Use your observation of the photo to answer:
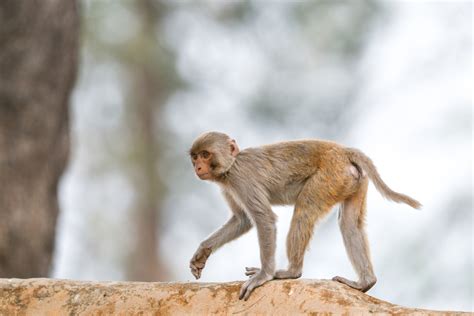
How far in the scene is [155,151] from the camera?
2603 cm

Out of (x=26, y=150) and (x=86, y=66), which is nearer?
(x=26, y=150)

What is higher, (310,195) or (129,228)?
(129,228)

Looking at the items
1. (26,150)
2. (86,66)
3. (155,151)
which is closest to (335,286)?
(26,150)

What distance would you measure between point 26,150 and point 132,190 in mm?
13350

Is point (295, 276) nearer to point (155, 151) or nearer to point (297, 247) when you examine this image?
point (297, 247)

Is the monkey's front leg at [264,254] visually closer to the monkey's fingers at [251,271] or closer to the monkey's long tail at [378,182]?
the monkey's fingers at [251,271]

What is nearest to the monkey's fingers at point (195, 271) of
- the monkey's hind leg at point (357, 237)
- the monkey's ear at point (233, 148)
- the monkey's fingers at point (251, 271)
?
the monkey's fingers at point (251, 271)

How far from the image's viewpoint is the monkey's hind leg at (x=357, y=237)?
7680 mm

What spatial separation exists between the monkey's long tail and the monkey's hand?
150cm

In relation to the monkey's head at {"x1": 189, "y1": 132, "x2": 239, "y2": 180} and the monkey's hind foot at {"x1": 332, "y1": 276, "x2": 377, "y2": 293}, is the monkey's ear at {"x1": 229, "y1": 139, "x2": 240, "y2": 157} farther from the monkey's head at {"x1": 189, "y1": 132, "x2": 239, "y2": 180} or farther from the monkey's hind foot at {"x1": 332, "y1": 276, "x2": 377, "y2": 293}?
the monkey's hind foot at {"x1": 332, "y1": 276, "x2": 377, "y2": 293}

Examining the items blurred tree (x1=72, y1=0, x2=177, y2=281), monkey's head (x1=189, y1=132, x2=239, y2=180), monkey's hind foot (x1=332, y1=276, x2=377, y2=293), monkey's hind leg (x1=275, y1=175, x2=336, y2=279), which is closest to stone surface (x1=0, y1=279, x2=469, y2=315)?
monkey's hind foot (x1=332, y1=276, x2=377, y2=293)

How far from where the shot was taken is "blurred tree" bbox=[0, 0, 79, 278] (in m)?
13.1

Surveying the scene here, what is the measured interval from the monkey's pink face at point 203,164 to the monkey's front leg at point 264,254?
766mm

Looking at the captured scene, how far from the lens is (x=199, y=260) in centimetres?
826
